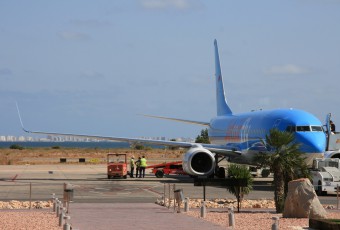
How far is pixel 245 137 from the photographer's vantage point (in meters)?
49.2

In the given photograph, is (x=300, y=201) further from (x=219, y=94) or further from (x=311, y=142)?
(x=219, y=94)

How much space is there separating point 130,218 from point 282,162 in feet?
21.2

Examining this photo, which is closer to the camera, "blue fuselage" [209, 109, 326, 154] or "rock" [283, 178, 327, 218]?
"rock" [283, 178, 327, 218]

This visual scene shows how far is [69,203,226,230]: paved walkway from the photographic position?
22.6m

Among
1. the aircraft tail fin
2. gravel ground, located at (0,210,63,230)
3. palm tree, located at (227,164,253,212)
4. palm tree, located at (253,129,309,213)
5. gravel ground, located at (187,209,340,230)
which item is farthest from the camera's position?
the aircraft tail fin

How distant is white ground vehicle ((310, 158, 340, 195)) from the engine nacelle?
884cm

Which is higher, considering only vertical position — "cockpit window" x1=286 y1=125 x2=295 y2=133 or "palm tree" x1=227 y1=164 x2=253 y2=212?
"cockpit window" x1=286 y1=125 x2=295 y2=133

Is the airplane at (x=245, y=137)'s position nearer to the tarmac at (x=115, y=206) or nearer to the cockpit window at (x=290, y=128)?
the cockpit window at (x=290, y=128)

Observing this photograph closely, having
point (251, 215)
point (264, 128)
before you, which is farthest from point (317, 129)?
point (251, 215)

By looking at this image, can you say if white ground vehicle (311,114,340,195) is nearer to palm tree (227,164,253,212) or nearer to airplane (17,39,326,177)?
airplane (17,39,326,177)

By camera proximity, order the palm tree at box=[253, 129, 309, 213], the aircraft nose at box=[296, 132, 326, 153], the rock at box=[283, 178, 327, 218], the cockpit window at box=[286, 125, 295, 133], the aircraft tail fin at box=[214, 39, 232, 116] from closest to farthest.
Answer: the rock at box=[283, 178, 327, 218] → the palm tree at box=[253, 129, 309, 213] → the aircraft nose at box=[296, 132, 326, 153] → the cockpit window at box=[286, 125, 295, 133] → the aircraft tail fin at box=[214, 39, 232, 116]

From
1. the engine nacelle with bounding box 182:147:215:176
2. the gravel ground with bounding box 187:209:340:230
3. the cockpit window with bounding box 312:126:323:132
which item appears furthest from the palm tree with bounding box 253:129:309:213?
the engine nacelle with bounding box 182:147:215:176

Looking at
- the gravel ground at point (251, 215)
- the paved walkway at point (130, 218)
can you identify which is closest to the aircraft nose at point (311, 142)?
the gravel ground at point (251, 215)

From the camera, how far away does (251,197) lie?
36000 mm
